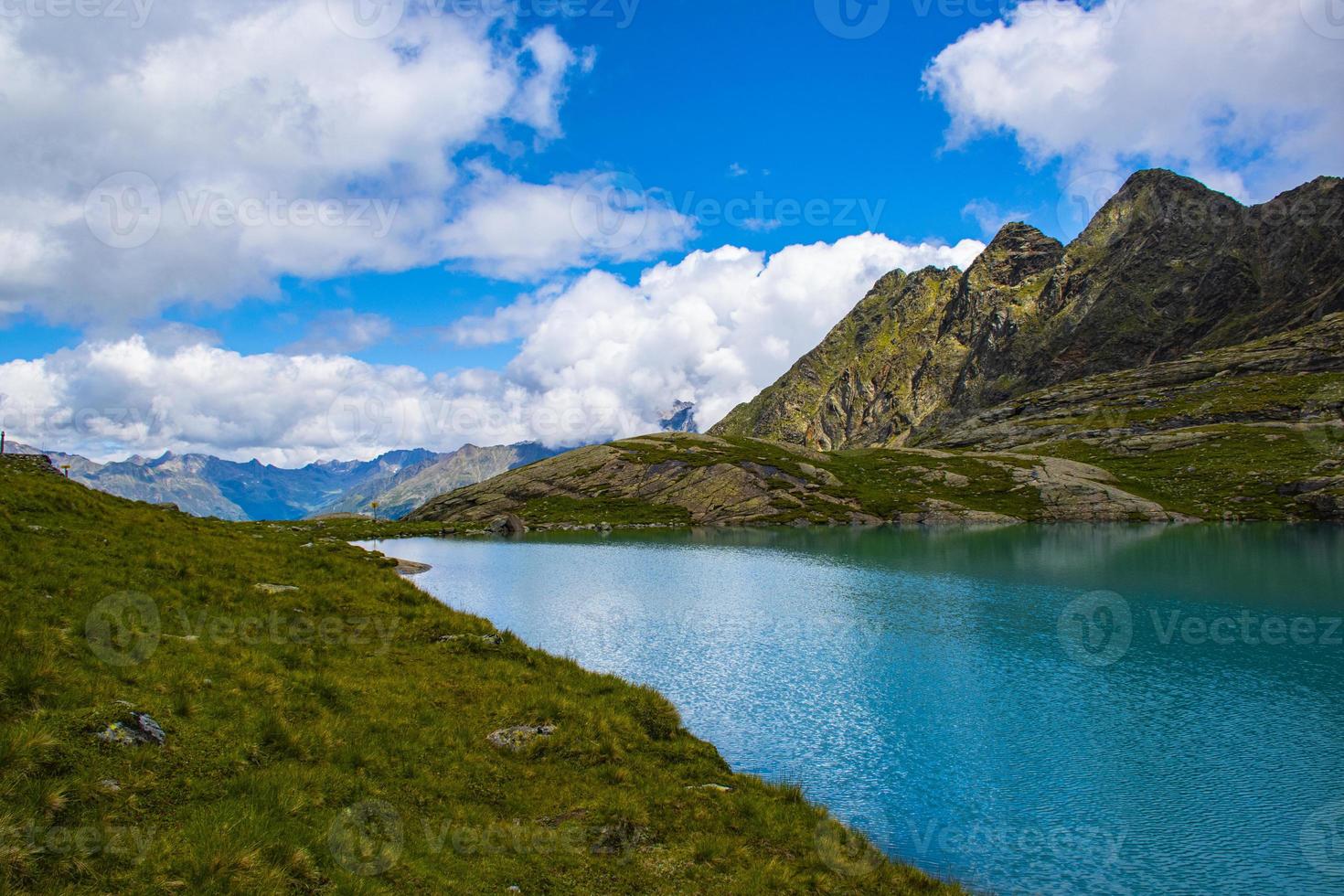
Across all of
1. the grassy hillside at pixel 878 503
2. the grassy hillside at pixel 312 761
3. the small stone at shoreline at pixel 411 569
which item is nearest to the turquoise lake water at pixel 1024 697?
the small stone at shoreline at pixel 411 569

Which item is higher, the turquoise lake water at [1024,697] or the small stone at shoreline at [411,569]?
the small stone at shoreline at [411,569]

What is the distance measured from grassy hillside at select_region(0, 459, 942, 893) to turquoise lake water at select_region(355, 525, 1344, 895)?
24.4ft

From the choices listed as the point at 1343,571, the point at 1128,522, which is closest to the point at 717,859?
the point at 1343,571

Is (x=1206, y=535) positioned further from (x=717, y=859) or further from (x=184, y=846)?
(x=184, y=846)

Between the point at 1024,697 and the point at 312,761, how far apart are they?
117 ft

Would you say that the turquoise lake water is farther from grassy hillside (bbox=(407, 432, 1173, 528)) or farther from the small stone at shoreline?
grassy hillside (bbox=(407, 432, 1173, 528))

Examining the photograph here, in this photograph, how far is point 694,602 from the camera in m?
67.4

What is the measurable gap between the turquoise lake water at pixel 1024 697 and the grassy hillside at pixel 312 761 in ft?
24.4

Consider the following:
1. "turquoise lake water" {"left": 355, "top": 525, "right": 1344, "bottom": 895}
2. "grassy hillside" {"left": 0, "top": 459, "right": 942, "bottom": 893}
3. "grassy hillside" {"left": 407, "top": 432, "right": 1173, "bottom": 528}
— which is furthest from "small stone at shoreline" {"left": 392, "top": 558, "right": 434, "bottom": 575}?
"grassy hillside" {"left": 407, "top": 432, "right": 1173, "bottom": 528}

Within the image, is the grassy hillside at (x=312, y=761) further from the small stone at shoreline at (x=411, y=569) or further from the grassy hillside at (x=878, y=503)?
the grassy hillside at (x=878, y=503)

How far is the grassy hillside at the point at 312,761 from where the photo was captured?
11.5 metres

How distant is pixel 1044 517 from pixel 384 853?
184274 mm

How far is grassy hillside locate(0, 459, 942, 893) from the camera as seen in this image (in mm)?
11469

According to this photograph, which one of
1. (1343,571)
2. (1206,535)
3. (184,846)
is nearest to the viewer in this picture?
(184,846)
